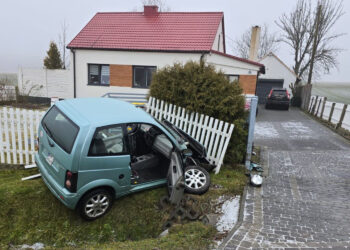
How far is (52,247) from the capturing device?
11.8 feet

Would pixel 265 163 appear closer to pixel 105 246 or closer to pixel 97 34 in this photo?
pixel 105 246

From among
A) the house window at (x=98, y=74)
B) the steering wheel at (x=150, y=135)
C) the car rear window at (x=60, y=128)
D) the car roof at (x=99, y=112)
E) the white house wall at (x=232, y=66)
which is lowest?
the steering wheel at (x=150, y=135)

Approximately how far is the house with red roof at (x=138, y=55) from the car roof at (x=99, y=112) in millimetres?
10251

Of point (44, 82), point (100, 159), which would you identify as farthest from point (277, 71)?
point (100, 159)

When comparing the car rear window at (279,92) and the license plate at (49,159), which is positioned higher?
the car rear window at (279,92)

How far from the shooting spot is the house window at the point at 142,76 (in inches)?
599

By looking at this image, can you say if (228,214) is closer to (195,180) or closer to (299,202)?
(195,180)

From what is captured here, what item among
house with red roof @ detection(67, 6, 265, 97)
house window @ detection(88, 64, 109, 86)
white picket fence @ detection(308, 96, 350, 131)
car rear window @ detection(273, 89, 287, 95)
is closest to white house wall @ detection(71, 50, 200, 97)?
house with red roof @ detection(67, 6, 265, 97)

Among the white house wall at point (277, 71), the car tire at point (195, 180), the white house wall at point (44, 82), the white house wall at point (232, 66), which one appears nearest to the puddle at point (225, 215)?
the car tire at point (195, 180)

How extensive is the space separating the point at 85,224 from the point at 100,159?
3.68 ft

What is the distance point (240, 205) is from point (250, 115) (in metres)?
2.35

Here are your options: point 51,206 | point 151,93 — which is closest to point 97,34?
point 151,93

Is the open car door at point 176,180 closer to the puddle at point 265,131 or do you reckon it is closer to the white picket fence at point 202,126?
the white picket fence at point 202,126

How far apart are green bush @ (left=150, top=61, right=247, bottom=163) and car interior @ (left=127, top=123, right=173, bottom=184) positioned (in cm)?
149
